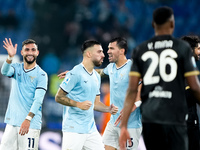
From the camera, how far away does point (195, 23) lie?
45.6 feet

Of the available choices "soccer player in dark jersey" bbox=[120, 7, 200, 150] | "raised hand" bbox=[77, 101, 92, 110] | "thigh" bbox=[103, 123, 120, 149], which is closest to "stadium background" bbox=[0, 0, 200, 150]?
"thigh" bbox=[103, 123, 120, 149]

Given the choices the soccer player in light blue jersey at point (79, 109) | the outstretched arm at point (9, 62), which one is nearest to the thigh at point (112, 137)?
the soccer player in light blue jersey at point (79, 109)

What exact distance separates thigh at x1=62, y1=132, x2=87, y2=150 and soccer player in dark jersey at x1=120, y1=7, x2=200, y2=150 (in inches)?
87.2

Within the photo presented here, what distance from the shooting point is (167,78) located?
298 cm

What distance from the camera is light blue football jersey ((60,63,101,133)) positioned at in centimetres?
522

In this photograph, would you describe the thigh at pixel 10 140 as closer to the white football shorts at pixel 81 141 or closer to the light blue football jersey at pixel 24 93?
the light blue football jersey at pixel 24 93

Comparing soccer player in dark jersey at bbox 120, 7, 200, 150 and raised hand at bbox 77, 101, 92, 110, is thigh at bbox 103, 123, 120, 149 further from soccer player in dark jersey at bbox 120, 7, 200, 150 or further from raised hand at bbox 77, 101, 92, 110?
soccer player in dark jersey at bbox 120, 7, 200, 150

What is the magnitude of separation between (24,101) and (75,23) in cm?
835

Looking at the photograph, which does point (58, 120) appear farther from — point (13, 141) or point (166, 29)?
point (166, 29)

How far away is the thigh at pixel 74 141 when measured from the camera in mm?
5152

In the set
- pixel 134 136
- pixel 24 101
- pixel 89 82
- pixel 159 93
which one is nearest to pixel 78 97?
pixel 89 82

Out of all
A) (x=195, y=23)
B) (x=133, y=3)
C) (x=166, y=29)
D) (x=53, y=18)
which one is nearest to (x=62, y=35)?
(x=53, y=18)

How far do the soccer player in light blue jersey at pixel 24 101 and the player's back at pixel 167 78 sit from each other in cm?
264

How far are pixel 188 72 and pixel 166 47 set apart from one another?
26 cm
